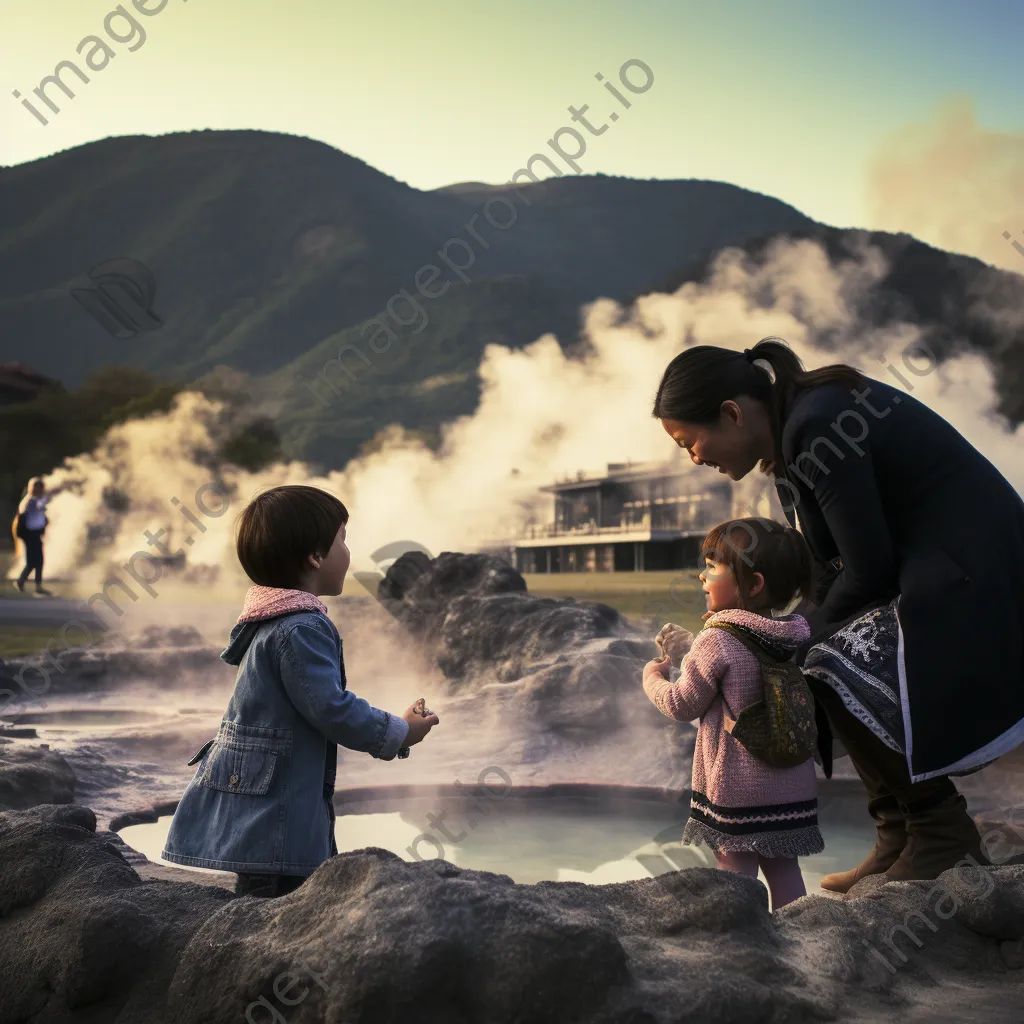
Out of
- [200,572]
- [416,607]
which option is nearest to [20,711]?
[416,607]

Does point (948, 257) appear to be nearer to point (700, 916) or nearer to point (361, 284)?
point (361, 284)

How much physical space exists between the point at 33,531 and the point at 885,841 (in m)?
18.7

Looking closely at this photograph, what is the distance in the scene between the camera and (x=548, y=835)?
4762 mm

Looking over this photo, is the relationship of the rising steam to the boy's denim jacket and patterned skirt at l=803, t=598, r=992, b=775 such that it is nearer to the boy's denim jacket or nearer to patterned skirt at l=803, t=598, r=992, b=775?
patterned skirt at l=803, t=598, r=992, b=775

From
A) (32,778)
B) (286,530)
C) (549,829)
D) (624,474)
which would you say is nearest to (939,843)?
(286,530)

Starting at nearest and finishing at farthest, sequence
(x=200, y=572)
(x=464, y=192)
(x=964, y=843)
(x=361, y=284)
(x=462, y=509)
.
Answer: (x=964, y=843) < (x=200, y=572) < (x=462, y=509) < (x=361, y=284) < (x=464, y=192)

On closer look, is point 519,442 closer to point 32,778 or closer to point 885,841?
point 32,778

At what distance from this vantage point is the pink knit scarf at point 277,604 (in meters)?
2.28

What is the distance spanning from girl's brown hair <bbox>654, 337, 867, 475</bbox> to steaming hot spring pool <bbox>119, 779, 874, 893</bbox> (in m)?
1.81

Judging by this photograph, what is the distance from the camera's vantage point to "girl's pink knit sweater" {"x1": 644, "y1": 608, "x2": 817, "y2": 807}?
2547 mm

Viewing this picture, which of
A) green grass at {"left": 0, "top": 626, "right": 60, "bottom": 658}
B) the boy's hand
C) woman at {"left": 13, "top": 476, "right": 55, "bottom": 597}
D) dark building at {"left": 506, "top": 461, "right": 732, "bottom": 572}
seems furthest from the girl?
dark building at {"left": 506, "top": 461, "right": 732, "bottom": 572}

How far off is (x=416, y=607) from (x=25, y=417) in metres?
15.5

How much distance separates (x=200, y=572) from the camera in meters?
21.6

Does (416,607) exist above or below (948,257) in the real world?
below
